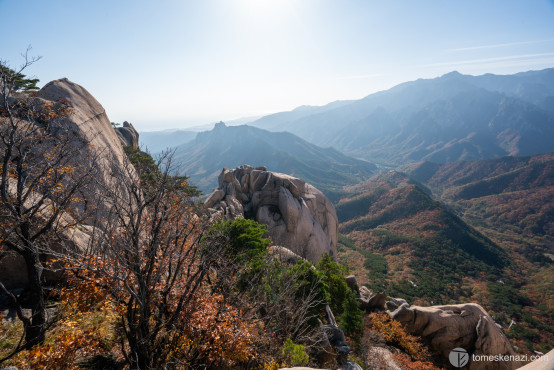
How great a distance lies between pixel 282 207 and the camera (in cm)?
3888

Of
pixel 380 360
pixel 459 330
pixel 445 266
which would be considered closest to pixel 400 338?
pixel 380 360

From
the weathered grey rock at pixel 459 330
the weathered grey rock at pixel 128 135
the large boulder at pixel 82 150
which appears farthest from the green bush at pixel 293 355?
the weathered grey rock at pixel 128 135

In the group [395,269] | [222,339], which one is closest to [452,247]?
[395,269]

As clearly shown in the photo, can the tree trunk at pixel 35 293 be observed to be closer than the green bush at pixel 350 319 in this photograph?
Yes

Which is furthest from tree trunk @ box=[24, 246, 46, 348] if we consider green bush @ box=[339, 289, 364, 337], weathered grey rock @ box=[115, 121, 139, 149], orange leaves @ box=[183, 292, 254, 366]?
weathered grey rock @ box=[115, 121, 139, 149]

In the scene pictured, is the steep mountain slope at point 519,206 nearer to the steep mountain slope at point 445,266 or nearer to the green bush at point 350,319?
the steep mountain slope at point 445,266

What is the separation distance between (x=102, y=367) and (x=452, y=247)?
4621 inches

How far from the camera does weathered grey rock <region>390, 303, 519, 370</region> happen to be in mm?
25031

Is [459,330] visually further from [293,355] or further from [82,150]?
[82,150]

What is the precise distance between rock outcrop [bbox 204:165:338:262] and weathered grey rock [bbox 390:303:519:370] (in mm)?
15420

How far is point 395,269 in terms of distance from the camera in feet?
252

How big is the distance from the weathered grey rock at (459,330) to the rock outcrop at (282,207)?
15420 mm

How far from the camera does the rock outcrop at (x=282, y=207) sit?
122 feet

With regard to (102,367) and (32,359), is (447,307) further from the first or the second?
(32,359)
